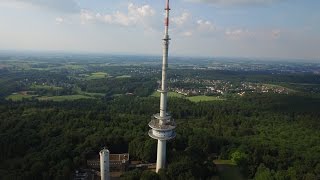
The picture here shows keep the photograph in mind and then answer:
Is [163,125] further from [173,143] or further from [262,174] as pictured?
[262,174]

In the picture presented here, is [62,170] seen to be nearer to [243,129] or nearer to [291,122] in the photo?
[243,129]

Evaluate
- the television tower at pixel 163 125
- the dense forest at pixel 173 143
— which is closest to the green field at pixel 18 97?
the dense forest at pixel 173 143

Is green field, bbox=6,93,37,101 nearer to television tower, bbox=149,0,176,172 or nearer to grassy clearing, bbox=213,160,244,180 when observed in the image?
television tower, bbox=149,0,176,172

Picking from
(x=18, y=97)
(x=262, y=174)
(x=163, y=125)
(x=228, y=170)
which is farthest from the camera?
(x=18, y=97)

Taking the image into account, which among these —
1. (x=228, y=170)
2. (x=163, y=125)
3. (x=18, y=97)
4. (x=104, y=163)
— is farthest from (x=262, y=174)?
(x=18, y=97)

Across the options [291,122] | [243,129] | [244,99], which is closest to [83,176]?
[243,129]

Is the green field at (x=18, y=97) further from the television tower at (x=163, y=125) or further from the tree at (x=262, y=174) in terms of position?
the tree at (x=262, y=174)
